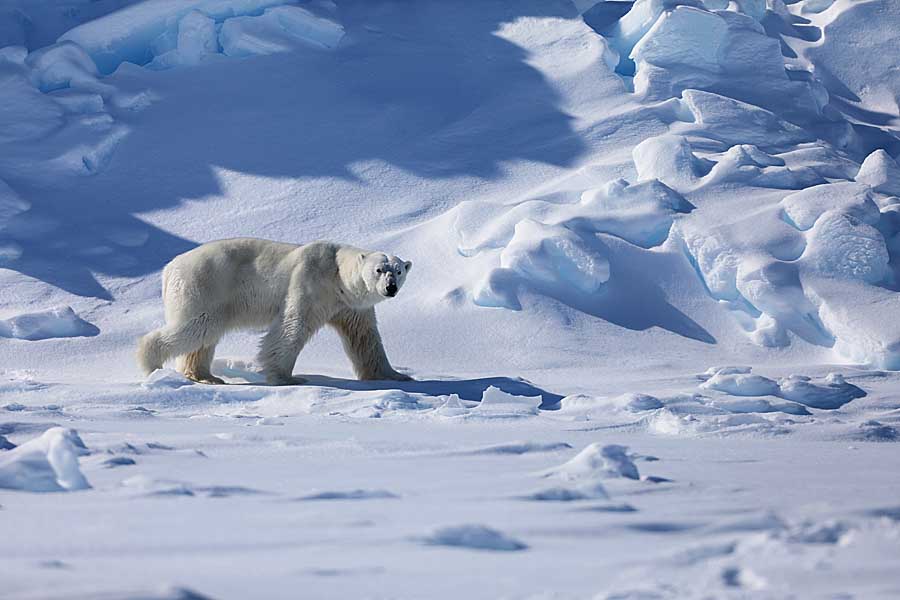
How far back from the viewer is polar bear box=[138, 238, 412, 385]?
20.7 ft

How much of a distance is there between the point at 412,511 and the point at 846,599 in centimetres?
113

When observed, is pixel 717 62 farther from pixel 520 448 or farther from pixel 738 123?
pixel 520 448

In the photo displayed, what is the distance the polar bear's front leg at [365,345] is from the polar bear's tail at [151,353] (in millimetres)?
1075

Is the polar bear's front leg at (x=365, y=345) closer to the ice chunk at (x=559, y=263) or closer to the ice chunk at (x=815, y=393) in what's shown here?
the ice chunk at (x=559, y=263)

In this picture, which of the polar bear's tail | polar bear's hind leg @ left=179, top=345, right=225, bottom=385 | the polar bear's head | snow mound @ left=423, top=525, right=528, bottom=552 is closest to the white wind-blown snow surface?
snow mound @ left=423, top=525, right=528, bottom=552

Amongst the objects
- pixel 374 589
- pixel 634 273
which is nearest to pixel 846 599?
pixel 374 589

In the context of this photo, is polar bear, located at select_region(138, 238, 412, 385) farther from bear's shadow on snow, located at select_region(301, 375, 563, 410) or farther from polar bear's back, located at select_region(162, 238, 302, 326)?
bear's shadow on snow, located at select_region(301, 375, 563, 410)

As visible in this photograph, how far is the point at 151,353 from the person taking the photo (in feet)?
21.3

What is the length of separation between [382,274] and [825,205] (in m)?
4.43

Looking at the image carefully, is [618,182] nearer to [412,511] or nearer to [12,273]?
[12,273]

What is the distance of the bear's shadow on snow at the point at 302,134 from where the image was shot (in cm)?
989

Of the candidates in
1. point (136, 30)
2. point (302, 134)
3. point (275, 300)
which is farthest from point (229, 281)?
point (136, 30)

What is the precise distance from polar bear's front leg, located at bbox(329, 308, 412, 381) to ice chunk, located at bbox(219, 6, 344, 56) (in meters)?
7.17

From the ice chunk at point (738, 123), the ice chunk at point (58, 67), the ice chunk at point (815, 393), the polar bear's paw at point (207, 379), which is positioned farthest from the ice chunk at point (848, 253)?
the ice chunk at point (58, 67)
